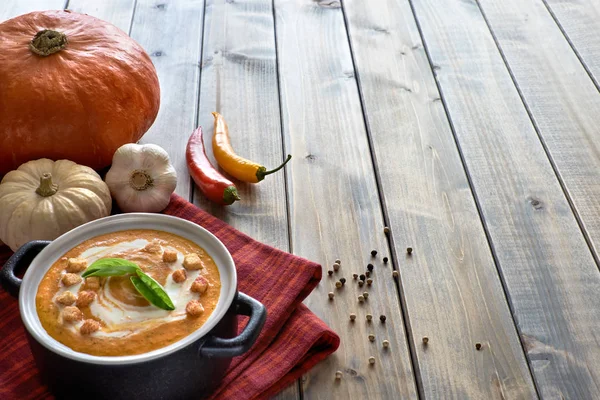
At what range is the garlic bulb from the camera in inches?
64.1

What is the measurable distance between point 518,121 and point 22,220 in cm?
128

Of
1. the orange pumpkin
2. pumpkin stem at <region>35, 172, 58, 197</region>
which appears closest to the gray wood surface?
the orange pumpkin

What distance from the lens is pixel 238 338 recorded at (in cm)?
119

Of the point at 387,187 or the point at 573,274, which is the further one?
the point at 387,187

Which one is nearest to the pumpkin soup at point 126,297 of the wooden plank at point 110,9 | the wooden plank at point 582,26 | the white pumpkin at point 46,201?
the white pumpkin at point 46,201

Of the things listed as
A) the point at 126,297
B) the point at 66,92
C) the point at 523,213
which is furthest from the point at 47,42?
the point at 523,213

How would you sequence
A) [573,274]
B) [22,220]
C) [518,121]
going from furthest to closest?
[518,121], [573,274], [22,220]

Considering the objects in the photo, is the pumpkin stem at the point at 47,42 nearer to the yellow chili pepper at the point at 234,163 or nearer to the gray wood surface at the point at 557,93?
the yellow chili pepper at the point at 234,163

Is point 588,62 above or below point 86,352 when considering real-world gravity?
below

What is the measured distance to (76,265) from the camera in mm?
1304

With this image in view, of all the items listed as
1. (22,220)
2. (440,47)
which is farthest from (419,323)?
(440,47)

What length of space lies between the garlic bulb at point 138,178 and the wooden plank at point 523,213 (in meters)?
0.72

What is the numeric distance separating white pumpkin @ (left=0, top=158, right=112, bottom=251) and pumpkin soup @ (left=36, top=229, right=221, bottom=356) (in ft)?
0.49

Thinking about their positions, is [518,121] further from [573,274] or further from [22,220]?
[22,220]
